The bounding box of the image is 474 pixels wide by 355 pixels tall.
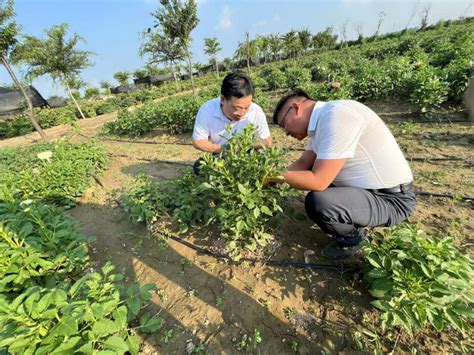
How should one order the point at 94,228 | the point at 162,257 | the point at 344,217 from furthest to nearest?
the point at 94,228
the point at 162,257
the point at 344,217

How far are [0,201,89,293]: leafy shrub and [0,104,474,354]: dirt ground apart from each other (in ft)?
1.09

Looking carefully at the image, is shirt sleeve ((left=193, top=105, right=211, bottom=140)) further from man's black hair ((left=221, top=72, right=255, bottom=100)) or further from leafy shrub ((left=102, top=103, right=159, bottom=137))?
leafy shrub ((left=102, top=103, right=159, bottom=137))

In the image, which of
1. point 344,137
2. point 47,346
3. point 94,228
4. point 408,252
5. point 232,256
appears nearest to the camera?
point 47,346

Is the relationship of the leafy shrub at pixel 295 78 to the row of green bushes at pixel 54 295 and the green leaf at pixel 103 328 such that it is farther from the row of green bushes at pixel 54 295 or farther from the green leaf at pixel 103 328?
the green leaf at pixel 103 328

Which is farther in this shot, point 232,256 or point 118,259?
point 118,259

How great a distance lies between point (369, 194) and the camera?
1783mm

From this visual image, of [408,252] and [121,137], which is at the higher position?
[408,252]

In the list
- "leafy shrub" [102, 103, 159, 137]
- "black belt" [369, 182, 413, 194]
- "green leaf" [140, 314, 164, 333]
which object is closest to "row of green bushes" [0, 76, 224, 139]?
"leafy shrub" [102, 103, 159, 137]

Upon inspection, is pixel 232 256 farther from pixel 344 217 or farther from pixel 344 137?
pixel 344 137

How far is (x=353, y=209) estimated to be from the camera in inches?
67.9

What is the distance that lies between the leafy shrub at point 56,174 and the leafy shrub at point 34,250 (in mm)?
490

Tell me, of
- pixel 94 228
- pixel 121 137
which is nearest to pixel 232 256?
pixel 94 228

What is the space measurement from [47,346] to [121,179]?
3.33 metres

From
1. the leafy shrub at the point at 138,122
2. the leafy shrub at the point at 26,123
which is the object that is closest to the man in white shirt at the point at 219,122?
the leafy shrub at the point at 138,122
